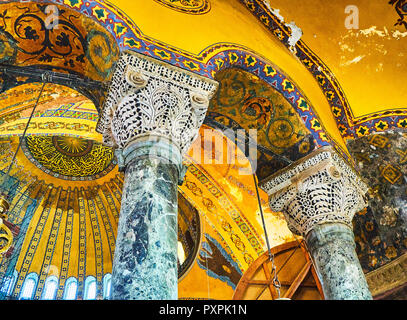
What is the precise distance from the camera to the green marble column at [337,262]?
4172 millimetres

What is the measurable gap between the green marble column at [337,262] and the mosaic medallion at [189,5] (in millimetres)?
2930

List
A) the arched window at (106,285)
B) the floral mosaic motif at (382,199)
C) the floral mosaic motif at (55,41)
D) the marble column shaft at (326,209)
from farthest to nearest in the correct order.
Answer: the arched window at (106,285), the floral mosaic motif at (382,199), the floral mosaic motif at (55,41), the marble column shaft at (326,209)

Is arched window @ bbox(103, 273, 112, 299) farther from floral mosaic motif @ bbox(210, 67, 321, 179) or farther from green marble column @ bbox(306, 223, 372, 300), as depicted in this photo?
green marble column @ bbox(306, 223, 372, 300)

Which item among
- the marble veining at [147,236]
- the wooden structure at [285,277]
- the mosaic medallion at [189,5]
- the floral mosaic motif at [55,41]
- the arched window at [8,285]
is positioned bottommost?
the marble veining at [147,236]

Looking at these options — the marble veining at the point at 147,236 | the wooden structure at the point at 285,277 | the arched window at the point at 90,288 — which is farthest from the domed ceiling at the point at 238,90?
the arched window at the point at 90,288

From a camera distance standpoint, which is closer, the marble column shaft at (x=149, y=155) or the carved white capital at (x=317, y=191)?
the marble column shaft at (x=149, y=155)

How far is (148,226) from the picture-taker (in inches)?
120

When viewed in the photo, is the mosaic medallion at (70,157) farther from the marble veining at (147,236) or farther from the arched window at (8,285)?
the marble veining at (147,236)

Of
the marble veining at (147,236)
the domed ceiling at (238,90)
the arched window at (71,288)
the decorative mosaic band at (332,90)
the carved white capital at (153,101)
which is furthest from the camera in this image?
the arched window at (71,288)

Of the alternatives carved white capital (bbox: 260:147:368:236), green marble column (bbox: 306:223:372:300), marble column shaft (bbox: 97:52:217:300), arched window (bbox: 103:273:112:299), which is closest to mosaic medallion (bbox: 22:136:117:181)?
arched window (bbox: 103:273:112:299)

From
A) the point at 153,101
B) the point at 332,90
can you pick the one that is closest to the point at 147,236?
the point at 153,101

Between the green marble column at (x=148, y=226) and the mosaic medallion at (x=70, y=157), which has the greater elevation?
the mosaic medallion at (x=70, y=157)

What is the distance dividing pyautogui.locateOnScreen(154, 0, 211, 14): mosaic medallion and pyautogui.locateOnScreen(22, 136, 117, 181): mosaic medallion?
173 inches

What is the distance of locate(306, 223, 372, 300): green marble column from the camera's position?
417cm
